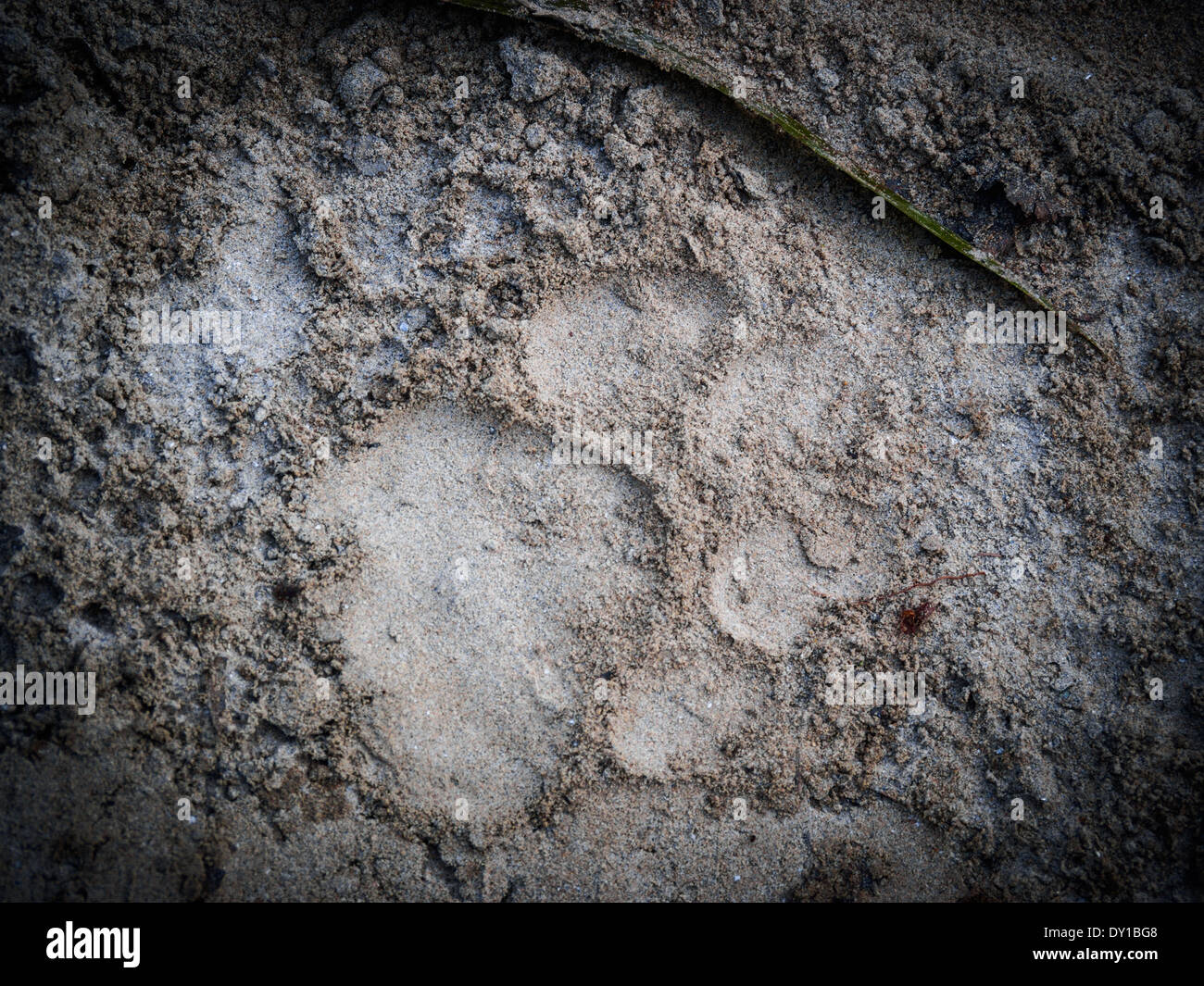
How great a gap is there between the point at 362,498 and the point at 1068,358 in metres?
2.29

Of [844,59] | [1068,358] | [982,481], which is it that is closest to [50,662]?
[982,481]

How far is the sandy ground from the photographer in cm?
238

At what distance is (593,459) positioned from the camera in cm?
246

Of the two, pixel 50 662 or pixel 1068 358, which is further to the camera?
pixel 1068 358

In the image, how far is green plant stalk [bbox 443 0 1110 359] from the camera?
247 centimetres

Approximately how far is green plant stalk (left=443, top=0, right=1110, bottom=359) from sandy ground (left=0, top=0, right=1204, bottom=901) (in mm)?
60

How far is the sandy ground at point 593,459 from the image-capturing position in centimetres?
238

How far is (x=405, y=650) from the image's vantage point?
7.93ft

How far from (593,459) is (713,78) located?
1.26m

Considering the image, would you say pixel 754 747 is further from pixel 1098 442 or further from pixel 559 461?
pixel 1098 442

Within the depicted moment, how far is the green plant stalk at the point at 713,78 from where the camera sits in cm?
247

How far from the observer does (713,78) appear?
2518 mm

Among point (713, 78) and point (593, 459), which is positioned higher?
point (713, 78)

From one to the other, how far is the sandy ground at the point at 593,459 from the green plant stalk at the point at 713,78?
60 mm
